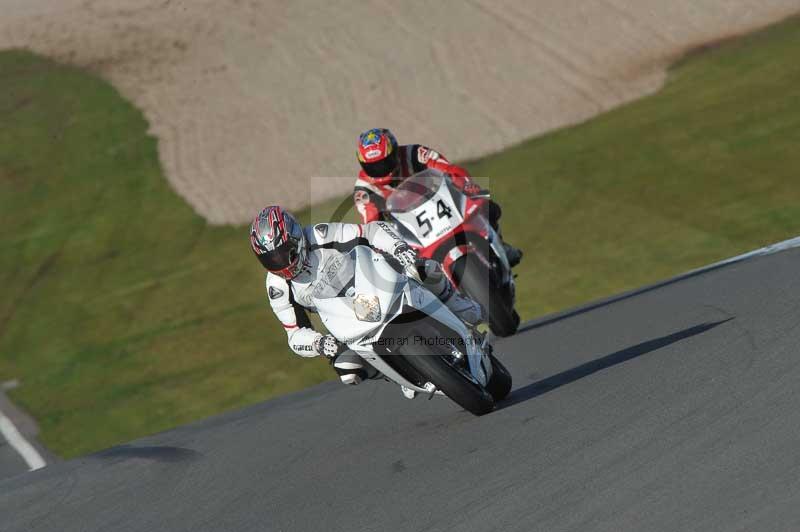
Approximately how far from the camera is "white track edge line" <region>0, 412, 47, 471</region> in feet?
36.7

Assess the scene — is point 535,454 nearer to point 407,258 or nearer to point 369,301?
point 369,301

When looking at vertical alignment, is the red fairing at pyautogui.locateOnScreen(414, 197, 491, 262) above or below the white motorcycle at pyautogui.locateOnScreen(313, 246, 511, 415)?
below

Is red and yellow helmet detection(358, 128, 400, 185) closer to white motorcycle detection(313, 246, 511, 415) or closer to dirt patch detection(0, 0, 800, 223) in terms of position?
white motorcycle detection(313, 246, 511, 415)

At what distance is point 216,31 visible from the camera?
28.1 metres

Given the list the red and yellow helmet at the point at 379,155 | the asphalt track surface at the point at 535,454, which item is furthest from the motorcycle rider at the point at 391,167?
the asphalt track surface at the point at 535,454

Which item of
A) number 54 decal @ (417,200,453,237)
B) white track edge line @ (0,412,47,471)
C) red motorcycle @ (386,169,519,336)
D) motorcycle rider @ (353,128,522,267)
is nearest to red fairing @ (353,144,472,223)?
motorcycle rider @ (353,128,522,267)

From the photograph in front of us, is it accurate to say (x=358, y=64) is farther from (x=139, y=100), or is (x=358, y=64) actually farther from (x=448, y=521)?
(x=448, y=521)

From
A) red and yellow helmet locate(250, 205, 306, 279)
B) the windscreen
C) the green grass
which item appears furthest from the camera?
the green grass

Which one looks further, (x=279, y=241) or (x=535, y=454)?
(x=279, y=241)

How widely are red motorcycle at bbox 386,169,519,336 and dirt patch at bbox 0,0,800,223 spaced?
1077 centimetres

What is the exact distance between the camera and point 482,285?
31.3ft

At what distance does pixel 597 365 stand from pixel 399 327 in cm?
207

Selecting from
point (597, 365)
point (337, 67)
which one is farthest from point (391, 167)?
point (337, 67)

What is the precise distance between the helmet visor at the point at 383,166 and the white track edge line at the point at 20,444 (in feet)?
14.8
